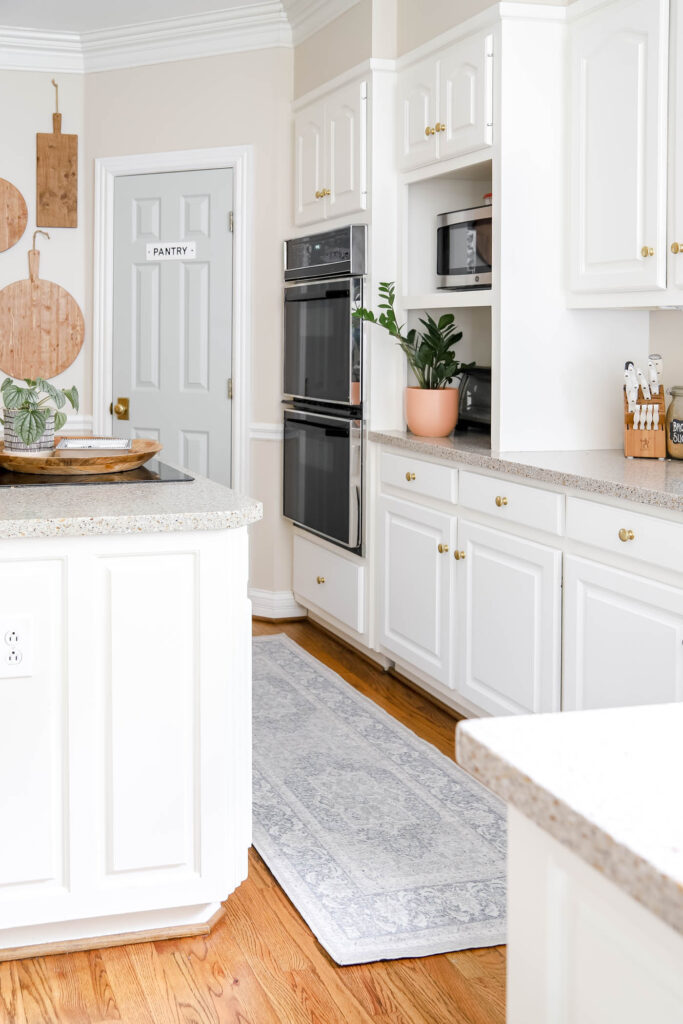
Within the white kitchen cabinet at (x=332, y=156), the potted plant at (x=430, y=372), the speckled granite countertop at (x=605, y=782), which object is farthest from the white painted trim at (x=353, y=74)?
the speckled granite countertop at (x=605, y=782)

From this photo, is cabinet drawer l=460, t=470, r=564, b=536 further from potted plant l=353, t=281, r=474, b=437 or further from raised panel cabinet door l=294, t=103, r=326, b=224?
raised panel cabinet door l=294, t=103, r=326, b=224

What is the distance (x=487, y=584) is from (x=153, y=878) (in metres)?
1.45

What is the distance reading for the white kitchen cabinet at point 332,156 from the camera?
13.3 feet

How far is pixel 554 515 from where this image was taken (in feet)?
9.38

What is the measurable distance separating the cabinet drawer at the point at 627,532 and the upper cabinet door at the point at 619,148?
71 centimetres

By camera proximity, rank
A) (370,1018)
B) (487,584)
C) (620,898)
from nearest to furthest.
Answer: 1. (620,898)
2. (370,1018)
3. (487,584)

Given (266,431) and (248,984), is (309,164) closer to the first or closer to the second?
(266,431)

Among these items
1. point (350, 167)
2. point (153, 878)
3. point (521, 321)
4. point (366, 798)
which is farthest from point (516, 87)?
point (153, 878)

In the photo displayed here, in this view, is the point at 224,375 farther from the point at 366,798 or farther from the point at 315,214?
the point at 366,798

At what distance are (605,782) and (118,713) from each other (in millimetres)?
1487

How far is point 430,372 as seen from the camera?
12.7ft

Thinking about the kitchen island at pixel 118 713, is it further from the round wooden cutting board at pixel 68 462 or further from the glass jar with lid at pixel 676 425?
the glass jar with lid at pixel 676 425

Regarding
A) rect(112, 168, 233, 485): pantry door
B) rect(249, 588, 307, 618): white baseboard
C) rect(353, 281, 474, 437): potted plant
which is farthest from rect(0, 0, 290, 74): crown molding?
rect(249, 588, 307, 618): white baseboard

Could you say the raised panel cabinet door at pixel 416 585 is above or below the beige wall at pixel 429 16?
below
